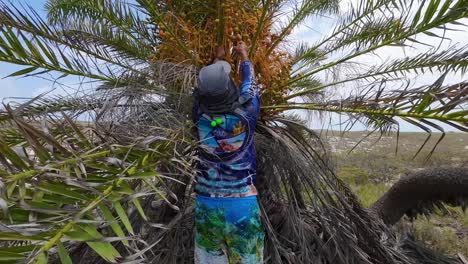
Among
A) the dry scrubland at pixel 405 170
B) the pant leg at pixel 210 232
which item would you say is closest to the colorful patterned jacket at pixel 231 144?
the pant leg at pixel 210 232

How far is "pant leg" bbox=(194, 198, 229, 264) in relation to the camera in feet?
11.9

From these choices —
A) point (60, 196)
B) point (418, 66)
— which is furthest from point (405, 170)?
point (60, 196)

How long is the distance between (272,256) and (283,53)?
5.94ft

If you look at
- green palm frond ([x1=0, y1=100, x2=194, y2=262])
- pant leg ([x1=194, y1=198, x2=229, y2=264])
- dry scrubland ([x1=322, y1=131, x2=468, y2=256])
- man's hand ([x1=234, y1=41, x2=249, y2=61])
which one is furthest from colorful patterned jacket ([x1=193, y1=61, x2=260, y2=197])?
green palm frond ([x1=0, y1=100, x2=194, y2=262])

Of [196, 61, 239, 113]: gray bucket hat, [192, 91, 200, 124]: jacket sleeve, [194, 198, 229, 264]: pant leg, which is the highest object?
[196, 61, 239, 113]: gray bucket hat

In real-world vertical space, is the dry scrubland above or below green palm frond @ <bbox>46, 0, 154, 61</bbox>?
below

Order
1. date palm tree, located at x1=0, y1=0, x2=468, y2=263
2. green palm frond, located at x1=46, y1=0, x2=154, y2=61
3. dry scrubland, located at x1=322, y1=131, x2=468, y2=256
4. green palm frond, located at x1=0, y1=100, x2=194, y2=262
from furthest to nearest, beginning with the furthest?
dry scrubland, located at x1=322, y1=131, x2=468, y2=256
green palm frond, located at x1=46, y1=0, x2=154, y2=61
date palm tree, located at x1=0, y1=0, x2=468, y2=263
green palm frond, located at x1=0, y1=100, x2=194, y2=262

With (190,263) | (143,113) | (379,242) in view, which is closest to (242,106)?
(143,113)

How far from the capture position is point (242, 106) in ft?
11.6

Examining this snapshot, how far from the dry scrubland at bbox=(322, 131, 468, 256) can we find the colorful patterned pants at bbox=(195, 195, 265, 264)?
39.6 inches

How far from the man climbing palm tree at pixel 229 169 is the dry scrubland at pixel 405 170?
0.91 metres

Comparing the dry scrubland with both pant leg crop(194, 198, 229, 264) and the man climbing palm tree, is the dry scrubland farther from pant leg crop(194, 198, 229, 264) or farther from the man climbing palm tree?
pant leg crop(194, 198, 229, 264)

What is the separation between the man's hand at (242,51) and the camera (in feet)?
12.8

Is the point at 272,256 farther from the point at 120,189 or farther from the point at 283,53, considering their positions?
the point at 120,189
